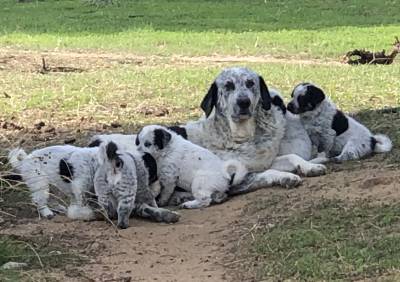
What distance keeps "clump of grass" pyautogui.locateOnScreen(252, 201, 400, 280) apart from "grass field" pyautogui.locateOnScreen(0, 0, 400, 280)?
0.04ft

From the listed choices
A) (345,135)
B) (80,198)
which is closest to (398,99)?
(345,135)

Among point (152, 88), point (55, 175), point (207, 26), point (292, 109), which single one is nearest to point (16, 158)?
point (55, 175)

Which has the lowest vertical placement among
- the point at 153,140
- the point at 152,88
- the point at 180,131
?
the point at 152,88

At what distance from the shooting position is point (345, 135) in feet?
33.1

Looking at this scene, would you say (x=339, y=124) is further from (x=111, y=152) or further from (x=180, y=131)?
(x=111, y=152)

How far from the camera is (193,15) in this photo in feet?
96.2

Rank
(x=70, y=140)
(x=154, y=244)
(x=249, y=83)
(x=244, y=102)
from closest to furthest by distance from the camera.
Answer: (x=154, y=244), (x=244, y=102), (x=249, y=83), (x=70, y=140)

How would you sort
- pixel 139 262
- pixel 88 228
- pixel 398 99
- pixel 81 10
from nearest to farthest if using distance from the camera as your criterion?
pixel 139 262 → pixel 88 228 → pixel 398 99 → pixel 81 10

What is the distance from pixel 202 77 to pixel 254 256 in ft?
30.7

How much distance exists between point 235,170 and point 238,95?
0.75 meters

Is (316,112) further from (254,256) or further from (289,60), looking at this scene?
(289,60)

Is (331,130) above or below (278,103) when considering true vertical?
below

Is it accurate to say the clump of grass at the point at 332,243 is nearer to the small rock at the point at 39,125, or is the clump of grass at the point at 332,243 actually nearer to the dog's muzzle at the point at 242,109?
the dog's muzzle at the point at 242,109

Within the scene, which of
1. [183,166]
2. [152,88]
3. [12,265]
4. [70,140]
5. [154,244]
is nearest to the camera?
[12,265]
